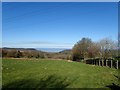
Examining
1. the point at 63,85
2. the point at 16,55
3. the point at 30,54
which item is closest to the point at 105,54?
the point at 30,54

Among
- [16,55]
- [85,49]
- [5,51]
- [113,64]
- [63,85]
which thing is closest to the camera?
[63,85]

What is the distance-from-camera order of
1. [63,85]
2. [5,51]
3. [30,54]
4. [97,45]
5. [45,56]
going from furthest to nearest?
[97,45] → [45,56] → [30,54] → [5,51] → [63,85]

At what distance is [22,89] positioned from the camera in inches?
393

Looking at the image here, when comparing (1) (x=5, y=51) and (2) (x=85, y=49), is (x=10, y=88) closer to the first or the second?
(1) (x=5, y=51)

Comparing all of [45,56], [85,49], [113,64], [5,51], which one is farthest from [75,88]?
[85,49]

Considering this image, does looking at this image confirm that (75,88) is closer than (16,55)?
Yes

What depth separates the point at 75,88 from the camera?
33.9 feet

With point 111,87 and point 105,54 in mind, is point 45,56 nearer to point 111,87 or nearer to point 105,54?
point 105,54

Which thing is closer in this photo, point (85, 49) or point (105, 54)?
point (105, 54)

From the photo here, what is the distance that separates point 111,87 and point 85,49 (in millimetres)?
53000

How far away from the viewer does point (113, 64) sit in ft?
89.1

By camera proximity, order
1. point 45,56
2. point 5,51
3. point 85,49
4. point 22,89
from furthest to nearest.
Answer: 1. point 85,49
2. point 45,56
3. point 5,51
4. point 22,89

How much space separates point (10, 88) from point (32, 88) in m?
0.94

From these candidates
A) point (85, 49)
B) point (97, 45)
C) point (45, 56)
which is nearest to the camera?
point (45, 56)
